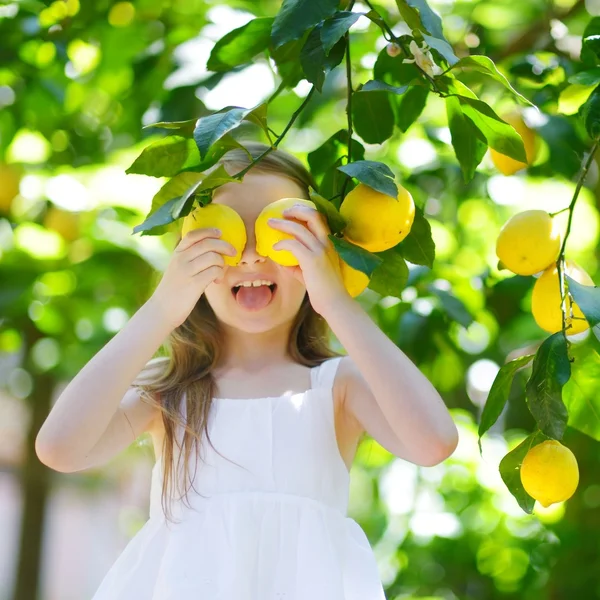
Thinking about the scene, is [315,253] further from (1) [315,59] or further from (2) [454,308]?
(2) [454,308]

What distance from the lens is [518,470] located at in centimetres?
97

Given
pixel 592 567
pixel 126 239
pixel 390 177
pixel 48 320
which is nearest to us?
pixel 390 177

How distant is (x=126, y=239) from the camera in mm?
1852

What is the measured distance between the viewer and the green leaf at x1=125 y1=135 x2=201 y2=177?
0.94 m

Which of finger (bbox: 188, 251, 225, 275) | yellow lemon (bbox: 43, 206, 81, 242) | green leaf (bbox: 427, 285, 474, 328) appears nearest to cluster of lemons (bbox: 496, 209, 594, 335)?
finger (bbox: 188, 251, 225, 275)

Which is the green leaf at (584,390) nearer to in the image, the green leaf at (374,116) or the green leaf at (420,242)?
the green leaf at (420,242)

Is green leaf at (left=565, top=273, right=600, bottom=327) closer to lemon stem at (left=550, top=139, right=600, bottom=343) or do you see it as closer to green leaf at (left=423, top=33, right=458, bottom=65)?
lemon stem at (left=550, top=139, right=600, bottom=343)

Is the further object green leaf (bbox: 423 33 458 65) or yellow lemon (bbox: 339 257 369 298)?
yellow lemon (bbox: 339 257 369 298)

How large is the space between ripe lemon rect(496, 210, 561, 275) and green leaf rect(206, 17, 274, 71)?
363mm

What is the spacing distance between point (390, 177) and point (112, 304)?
1360 mm

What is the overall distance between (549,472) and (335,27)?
468mm

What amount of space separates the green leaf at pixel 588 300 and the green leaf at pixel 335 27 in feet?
1.01

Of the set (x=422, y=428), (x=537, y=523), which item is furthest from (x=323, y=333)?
(x=537, y=523)

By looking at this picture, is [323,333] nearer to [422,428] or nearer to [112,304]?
[422,428]
